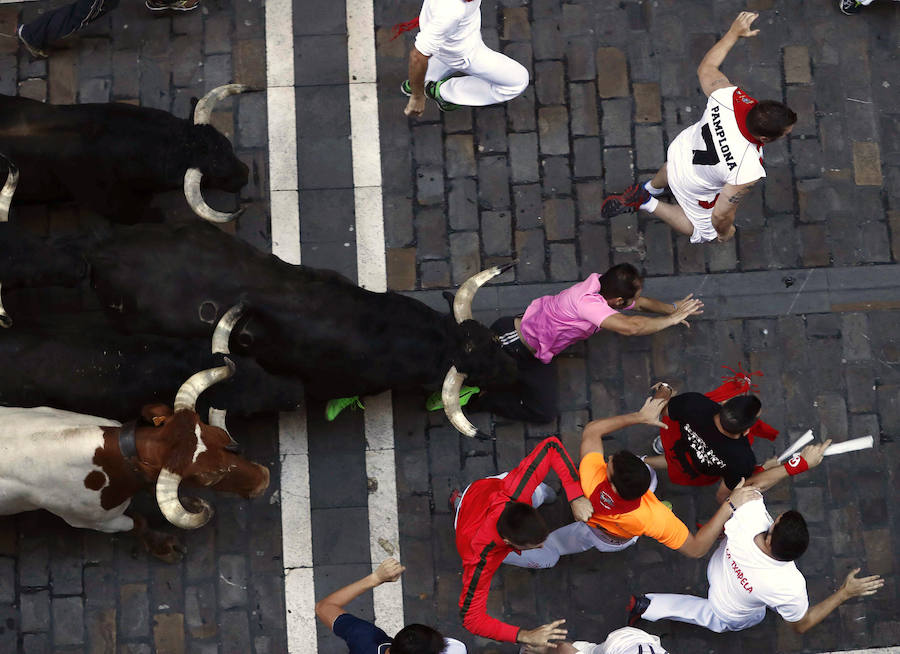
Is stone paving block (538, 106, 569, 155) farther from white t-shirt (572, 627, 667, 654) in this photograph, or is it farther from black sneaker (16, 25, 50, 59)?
black sneaker (16, 25, 50, 59)

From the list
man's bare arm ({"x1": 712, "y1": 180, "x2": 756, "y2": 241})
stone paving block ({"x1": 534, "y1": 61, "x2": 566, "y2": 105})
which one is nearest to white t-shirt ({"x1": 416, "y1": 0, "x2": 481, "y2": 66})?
stone paving block ({"x1": 534, "y1": 61, "x2": 566, "y2": 105})

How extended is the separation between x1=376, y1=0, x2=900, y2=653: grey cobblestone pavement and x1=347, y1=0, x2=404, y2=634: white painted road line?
120 millimetres

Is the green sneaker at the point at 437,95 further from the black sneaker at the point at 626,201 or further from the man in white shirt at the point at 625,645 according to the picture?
the man in white shirt at the point at 625,645

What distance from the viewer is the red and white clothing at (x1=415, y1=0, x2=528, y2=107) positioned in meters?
7.63

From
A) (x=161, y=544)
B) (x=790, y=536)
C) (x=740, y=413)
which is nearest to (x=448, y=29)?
(x=740, y=413)

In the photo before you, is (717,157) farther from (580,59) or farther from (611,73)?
(580,59)

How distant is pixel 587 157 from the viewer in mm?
9188

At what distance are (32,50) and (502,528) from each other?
6699 mm

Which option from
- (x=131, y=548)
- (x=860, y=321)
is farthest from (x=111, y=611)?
(x=860, y=321)

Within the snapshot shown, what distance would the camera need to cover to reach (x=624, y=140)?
922 centimetres

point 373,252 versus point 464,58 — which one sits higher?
point 464,58

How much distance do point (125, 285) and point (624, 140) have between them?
499 cm

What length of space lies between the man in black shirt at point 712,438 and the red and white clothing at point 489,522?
99cm

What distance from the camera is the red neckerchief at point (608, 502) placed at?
6.86 meters
